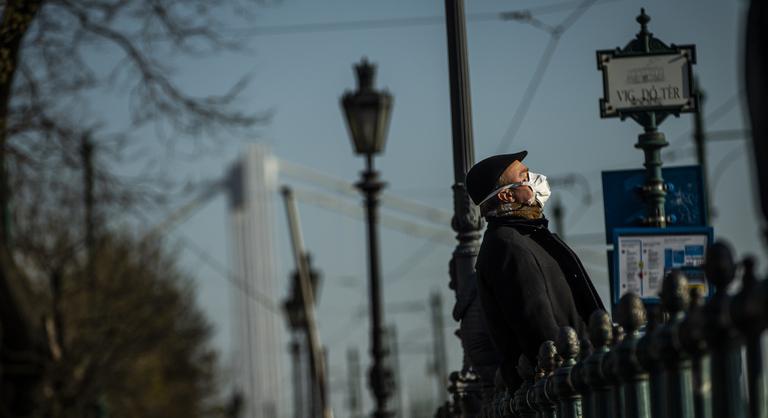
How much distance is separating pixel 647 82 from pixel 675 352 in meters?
6.54

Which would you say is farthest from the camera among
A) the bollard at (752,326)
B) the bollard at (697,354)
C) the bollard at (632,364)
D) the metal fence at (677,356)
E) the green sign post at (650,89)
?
the green sign post at (650,89)

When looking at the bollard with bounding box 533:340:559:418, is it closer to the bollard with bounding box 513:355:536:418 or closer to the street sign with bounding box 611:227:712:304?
the bollard with bounding box 513:355:536:418

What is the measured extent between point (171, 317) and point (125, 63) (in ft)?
77.0

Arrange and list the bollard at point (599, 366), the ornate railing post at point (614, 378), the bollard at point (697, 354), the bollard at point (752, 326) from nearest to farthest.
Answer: the bollard at point (752, 326)
the bollard at point (697, 354)
the ornate railing post at point (614, 378)
the bollard at point (599, 366)

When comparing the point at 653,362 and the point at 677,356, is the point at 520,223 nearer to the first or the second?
the point at 653,362

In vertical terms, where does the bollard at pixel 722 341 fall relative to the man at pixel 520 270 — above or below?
below

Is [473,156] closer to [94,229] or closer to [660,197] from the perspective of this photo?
[660,197]

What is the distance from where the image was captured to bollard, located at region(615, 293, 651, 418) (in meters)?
4.61

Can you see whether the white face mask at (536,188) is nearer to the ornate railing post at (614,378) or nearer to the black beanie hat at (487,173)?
the black beanie hat at (487,173)

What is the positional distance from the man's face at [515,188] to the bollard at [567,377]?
2090 mm

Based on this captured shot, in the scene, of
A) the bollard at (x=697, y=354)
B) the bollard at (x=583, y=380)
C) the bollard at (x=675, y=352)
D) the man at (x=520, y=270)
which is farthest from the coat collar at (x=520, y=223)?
the bollard at (x=697, y=354)

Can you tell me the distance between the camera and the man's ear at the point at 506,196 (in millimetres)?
7848

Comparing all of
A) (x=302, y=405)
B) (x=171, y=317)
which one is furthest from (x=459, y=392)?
(x=302, y=405)

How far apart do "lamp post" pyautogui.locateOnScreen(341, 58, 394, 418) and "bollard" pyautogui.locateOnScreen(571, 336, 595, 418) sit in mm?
12366
